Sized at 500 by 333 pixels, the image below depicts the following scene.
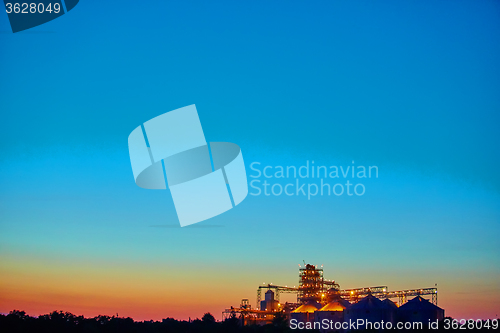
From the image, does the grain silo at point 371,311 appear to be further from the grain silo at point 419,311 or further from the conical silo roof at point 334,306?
the conical silo roof at point 334,306

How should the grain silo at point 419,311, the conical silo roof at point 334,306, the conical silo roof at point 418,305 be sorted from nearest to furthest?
the grain silo at point 419,311 < the conical silo roof at point 418,305 < the conical silo roof at point 334,306

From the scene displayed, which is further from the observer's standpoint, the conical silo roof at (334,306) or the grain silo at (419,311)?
the conical silo roof at (334,306)

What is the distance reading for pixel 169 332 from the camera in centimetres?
10800

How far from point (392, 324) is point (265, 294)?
40.3 m

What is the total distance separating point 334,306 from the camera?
102875mm

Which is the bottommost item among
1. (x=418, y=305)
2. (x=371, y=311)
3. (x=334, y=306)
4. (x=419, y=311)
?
(x=371, y=311)

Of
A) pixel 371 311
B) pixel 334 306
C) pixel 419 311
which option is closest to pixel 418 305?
pixel 419 311

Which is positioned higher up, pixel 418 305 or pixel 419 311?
pixel 418 305

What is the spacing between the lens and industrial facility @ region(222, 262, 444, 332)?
9350cm

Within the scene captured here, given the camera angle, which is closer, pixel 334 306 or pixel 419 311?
pixel 419 311

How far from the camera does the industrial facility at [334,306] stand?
9350 centimetres

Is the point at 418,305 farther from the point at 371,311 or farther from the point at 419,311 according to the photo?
the point at 371,311

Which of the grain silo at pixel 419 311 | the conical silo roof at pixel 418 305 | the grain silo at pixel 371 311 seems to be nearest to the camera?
the grain silo at pixel 419 311

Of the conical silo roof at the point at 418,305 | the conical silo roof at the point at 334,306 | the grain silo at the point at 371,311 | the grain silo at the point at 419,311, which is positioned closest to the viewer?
the grain silo at the point at 419,311
